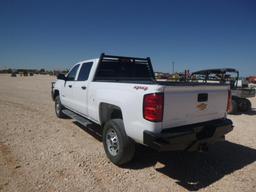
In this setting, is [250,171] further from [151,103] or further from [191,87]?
[151,103]

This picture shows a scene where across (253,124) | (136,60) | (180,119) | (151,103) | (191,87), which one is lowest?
(253,124)

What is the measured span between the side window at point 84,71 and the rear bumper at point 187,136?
270cm

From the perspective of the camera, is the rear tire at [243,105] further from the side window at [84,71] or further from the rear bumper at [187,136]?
the side window at [84,71]

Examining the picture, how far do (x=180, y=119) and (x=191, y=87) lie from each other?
1.73 feet

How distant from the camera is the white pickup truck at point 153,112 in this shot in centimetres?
295

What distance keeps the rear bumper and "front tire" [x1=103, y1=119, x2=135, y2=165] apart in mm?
616

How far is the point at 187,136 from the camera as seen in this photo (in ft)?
10.2

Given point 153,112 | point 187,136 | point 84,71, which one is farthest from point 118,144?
point 84,71

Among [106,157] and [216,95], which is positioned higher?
[216,95]

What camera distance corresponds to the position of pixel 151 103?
116 inches

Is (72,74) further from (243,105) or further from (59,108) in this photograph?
(243,105)

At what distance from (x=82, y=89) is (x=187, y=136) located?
115 inches

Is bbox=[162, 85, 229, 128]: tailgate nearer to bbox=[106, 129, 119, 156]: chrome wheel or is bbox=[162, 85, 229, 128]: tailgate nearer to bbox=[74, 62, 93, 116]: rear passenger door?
bbox=[106, 129, 119, 156]: chrome wheel

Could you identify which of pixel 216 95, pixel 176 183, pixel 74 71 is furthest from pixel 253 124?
pixel 74 71
